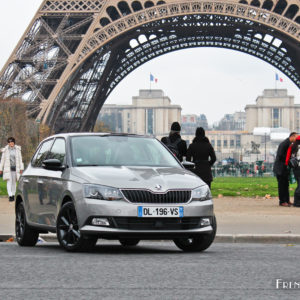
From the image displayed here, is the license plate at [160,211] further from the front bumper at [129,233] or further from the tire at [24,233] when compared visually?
the tire at [24,233]

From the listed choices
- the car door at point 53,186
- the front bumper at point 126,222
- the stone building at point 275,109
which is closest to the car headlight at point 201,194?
the front bumper at point 126,222

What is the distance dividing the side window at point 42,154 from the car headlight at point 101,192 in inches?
71.2

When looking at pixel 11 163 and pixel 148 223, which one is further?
pixel 11 163

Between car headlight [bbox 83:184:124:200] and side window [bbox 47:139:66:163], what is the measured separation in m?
1.17

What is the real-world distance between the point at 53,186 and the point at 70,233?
29.9 inches

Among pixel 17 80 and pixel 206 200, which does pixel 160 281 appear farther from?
pixel 17 80

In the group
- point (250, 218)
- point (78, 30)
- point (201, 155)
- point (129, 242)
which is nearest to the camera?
point (129, 242)

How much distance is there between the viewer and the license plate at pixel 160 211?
8.71m

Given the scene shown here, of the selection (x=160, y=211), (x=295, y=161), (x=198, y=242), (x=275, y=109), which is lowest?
(x=198, y=242)

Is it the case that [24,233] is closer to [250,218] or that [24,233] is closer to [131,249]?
[131,249]

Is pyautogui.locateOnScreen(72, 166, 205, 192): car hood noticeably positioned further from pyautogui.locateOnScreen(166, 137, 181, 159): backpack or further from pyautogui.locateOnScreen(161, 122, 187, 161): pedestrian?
pyautogui.locateOnScreen(161, 122, 187, 161): pedestrian

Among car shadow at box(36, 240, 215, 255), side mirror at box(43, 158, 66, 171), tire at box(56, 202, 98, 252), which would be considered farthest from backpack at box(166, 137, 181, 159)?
tire at box(56, 202, 98, 252)

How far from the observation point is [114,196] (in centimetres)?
873

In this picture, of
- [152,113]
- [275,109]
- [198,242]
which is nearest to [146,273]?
[198,242]
